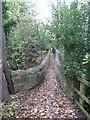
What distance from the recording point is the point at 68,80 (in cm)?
539

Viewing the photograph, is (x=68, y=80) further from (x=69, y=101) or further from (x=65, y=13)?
(x=65, y=13)

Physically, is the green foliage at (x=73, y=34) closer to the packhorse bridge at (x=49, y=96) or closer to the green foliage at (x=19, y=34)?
the packhorse bridge at (x=49, y=96)

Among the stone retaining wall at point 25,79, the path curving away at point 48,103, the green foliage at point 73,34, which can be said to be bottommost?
the path curving away at point 48,103

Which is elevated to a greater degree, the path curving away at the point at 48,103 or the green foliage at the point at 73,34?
the green foliage at the point at 73,34

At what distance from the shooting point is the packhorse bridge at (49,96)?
446 cm

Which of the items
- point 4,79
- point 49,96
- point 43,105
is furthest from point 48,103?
point 4,79

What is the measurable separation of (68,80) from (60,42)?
101cm

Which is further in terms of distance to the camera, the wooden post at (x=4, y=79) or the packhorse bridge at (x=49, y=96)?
the wooden post at (x=4, y=79)

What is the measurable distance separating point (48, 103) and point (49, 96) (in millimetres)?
565

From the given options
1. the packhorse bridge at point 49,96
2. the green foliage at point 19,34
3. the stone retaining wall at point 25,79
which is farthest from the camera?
the green foliage at point 19,34

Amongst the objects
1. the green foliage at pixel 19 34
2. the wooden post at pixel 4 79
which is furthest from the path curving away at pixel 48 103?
the green foliage at pixel 19 34

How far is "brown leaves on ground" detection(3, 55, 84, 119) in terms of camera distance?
4.49 m

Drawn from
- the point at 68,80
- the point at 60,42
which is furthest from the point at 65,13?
the point at 68,80

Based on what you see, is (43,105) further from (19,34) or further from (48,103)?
(19,34)
